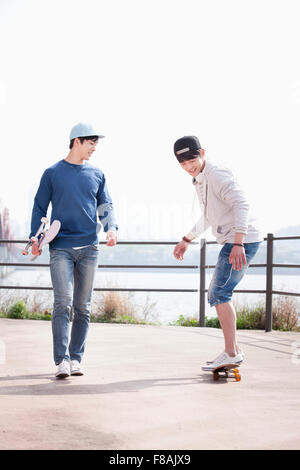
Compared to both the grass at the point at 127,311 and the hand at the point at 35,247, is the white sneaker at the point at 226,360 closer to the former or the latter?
the hand at the point at 35,247

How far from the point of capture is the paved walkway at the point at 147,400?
8.89 ft

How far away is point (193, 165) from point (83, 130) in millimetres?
775

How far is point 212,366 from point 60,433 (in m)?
1.70

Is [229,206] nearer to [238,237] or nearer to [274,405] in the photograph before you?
[238,237]

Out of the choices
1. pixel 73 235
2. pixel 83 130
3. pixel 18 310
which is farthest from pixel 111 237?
pixel 18 310

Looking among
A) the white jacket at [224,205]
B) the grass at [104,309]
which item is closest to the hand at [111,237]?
the white jacket at [224,205]

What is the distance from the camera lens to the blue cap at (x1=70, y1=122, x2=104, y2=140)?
428cm

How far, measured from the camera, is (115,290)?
923 centimetres

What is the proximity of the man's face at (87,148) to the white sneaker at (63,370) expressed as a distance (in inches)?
54.1

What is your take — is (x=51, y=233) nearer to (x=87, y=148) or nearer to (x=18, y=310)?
(x=87, y=148)

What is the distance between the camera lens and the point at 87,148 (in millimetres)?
4309

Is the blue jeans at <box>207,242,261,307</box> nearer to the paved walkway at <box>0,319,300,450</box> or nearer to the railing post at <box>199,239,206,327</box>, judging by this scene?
the paved walkway at <box>0,319,300,450</box>

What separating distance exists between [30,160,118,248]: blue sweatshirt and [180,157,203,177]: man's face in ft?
2.10
